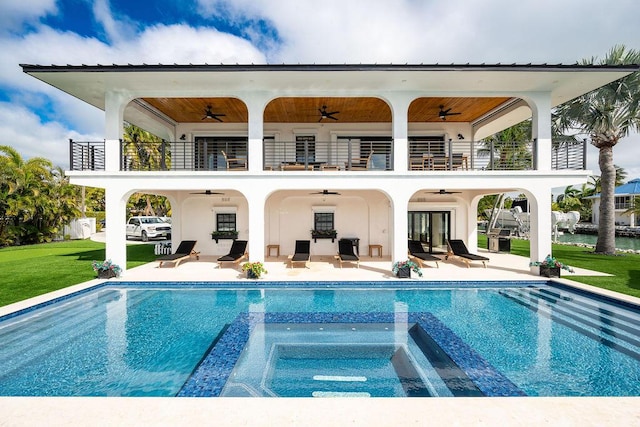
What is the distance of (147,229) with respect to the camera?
70.3ft

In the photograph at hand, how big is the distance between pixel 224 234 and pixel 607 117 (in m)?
18.6

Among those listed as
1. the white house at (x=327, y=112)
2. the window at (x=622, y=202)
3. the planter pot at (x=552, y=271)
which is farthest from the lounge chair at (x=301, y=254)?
the window at (x=622, y=202)

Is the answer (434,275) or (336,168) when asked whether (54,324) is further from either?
(434,275)

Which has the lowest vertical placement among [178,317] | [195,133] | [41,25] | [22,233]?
[178,317]

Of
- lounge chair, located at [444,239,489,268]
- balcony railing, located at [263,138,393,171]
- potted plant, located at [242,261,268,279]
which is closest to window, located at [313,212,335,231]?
balcony railing, located at [263,138,393,171]

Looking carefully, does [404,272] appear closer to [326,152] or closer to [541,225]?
[541,225]

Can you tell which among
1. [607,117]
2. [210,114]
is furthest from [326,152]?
[607,117]

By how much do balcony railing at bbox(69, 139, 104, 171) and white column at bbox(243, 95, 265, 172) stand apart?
5207 mm

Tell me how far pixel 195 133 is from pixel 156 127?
1905 millimetres

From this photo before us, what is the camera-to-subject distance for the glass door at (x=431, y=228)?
14.4m

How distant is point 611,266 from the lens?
1105cm

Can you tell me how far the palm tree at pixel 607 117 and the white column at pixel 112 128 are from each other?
64.3 ft

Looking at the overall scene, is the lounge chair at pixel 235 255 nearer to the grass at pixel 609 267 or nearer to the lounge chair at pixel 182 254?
the lounge chair at pixel 182 254
